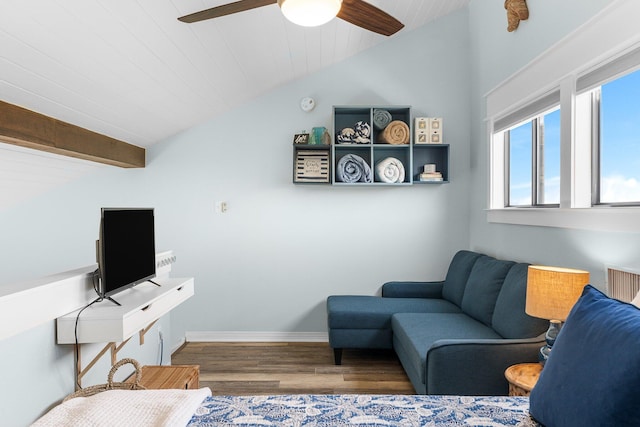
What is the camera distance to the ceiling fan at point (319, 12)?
1.70 meters

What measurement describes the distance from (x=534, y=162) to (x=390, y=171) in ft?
3.92

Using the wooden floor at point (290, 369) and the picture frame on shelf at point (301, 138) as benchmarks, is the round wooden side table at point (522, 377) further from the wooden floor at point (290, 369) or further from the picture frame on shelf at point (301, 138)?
the picture frame on shelf at point (301, 138)

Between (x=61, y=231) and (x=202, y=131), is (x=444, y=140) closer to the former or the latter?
(x=202, y=131)

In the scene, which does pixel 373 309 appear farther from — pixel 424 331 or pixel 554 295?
pixel 554 295

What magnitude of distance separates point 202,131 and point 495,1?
2794 mm

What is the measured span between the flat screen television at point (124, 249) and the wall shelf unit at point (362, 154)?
1.75m

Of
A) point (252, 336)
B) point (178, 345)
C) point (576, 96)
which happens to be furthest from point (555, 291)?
point (178, 345)

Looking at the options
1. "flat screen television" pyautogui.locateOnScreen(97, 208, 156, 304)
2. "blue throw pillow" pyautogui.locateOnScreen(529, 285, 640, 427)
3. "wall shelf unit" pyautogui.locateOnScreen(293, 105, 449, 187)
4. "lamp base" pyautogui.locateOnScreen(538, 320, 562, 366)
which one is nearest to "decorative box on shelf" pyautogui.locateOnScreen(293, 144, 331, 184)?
"wall shelf unit" pyautogui.locateOnScreen(293, 105, 449, 187)

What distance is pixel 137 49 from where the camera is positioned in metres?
2.33

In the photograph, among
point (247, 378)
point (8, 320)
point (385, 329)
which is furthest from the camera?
point (385, 329)

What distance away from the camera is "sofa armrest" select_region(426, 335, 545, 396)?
2234 mm

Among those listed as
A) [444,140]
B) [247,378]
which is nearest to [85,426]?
[247,378]

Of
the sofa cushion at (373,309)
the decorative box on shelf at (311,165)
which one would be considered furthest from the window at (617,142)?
the decorative box on shelf at (311,165)

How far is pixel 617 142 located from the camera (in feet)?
7.45
